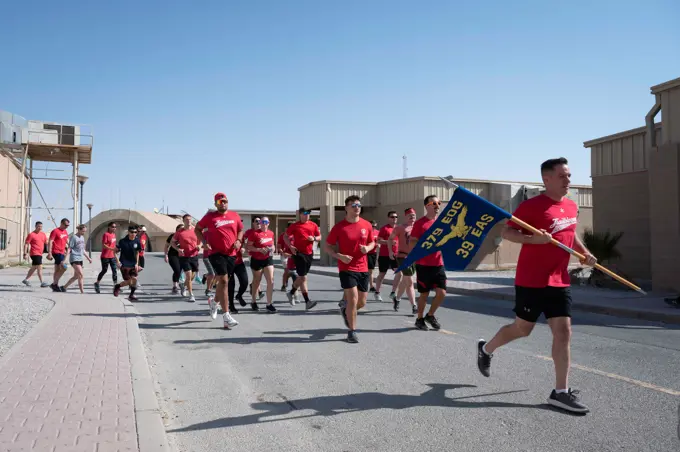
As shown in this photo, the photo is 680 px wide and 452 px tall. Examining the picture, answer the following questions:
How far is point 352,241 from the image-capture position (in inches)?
296

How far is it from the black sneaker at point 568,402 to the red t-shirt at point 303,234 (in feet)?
21.9

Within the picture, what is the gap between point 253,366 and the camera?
6090mm

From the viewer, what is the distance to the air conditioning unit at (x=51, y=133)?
30.4 meters

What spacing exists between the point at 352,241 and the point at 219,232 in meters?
2.23

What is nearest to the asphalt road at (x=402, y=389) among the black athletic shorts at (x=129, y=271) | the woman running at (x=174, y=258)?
the black athletic shorts at (x=129, y=271)

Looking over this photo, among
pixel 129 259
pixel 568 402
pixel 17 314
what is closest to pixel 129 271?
pixel 129 259

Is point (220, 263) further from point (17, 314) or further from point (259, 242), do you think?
point (17, 314)

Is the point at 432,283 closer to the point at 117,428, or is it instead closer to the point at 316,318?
the point at 316,318

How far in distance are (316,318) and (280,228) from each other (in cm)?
4056

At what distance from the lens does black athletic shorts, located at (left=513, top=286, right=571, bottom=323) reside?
14.6 feet

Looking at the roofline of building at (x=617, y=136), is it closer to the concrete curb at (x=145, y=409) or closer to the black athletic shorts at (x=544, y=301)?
the black athletic shorts at (x=544, y=301)

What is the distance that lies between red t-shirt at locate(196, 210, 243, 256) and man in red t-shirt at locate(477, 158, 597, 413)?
498cm

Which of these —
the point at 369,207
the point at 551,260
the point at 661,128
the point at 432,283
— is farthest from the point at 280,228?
the point at 551,260

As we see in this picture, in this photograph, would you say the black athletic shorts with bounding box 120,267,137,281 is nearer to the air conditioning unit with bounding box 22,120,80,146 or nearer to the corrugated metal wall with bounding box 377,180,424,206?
the corrugated metal wall with bounding box 377,180,424,206
